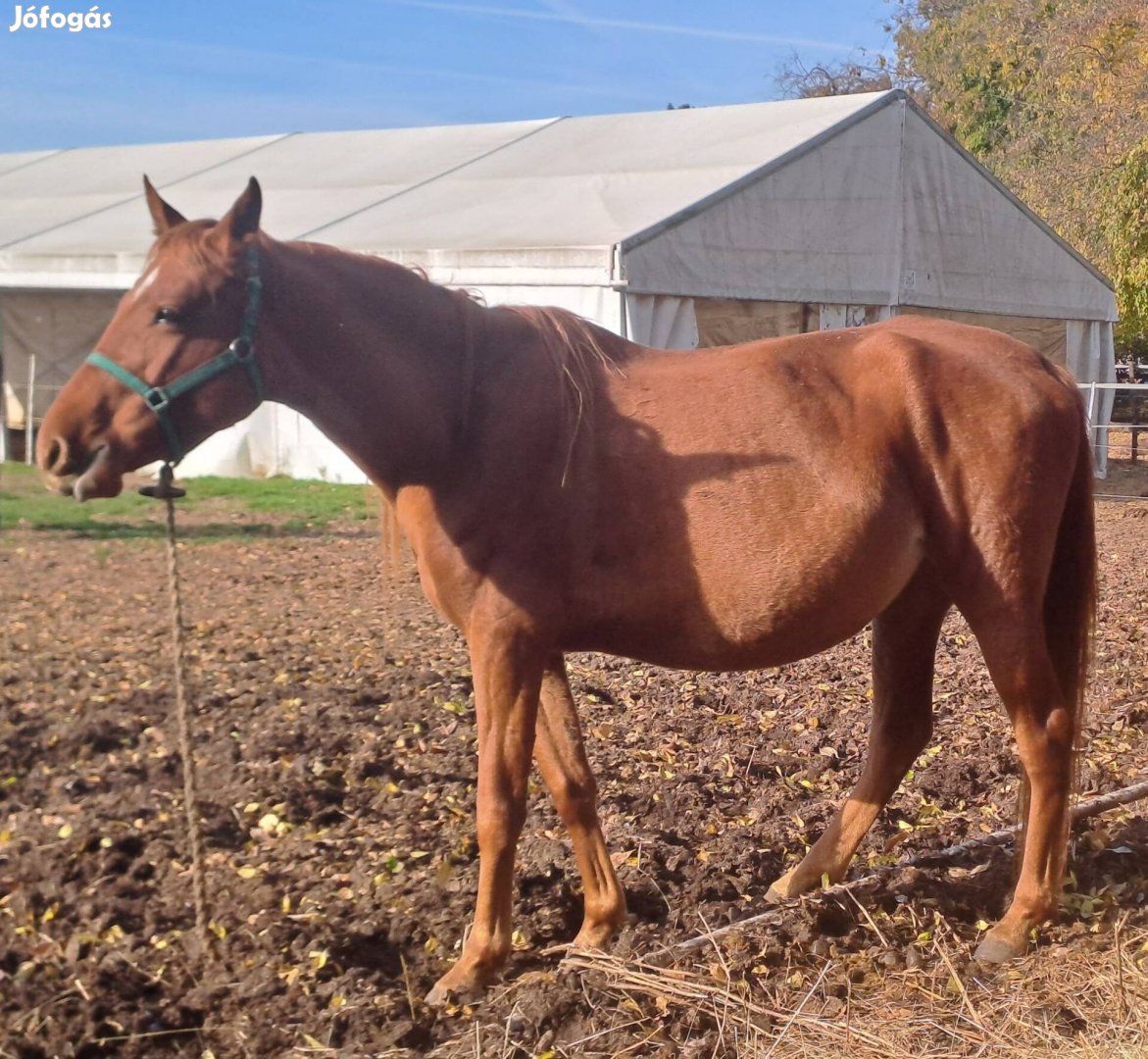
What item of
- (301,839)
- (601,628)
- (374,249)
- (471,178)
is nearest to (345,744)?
(301,839)

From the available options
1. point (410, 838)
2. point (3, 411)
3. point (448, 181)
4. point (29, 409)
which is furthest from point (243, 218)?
point (3, 411)

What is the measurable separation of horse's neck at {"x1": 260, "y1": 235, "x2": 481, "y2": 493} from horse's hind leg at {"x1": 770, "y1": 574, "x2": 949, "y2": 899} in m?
1.71

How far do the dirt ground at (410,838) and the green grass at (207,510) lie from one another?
3.63 metres

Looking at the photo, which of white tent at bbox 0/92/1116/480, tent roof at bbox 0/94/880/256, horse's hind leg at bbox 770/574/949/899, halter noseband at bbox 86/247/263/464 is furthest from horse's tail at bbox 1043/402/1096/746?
tent roof at bbox 0/94/880/256

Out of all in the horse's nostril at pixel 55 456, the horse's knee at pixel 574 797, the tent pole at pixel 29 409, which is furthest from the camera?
A: the tent pole at pixel 29 409

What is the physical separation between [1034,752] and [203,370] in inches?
101

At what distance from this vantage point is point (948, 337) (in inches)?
145

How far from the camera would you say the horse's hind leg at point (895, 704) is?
3965mm

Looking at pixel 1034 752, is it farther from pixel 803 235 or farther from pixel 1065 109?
pixel 1065 109

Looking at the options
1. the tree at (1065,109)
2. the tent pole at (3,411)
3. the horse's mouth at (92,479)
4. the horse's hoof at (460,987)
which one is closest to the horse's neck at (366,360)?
the horse's mouth at (92,479)

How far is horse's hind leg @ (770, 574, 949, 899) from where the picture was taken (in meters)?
3.96

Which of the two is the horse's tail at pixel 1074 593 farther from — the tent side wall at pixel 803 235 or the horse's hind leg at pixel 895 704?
the tent side wall at pixel 803 235

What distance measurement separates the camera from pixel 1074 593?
380 cm

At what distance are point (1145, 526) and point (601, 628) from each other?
1027 centimetres
